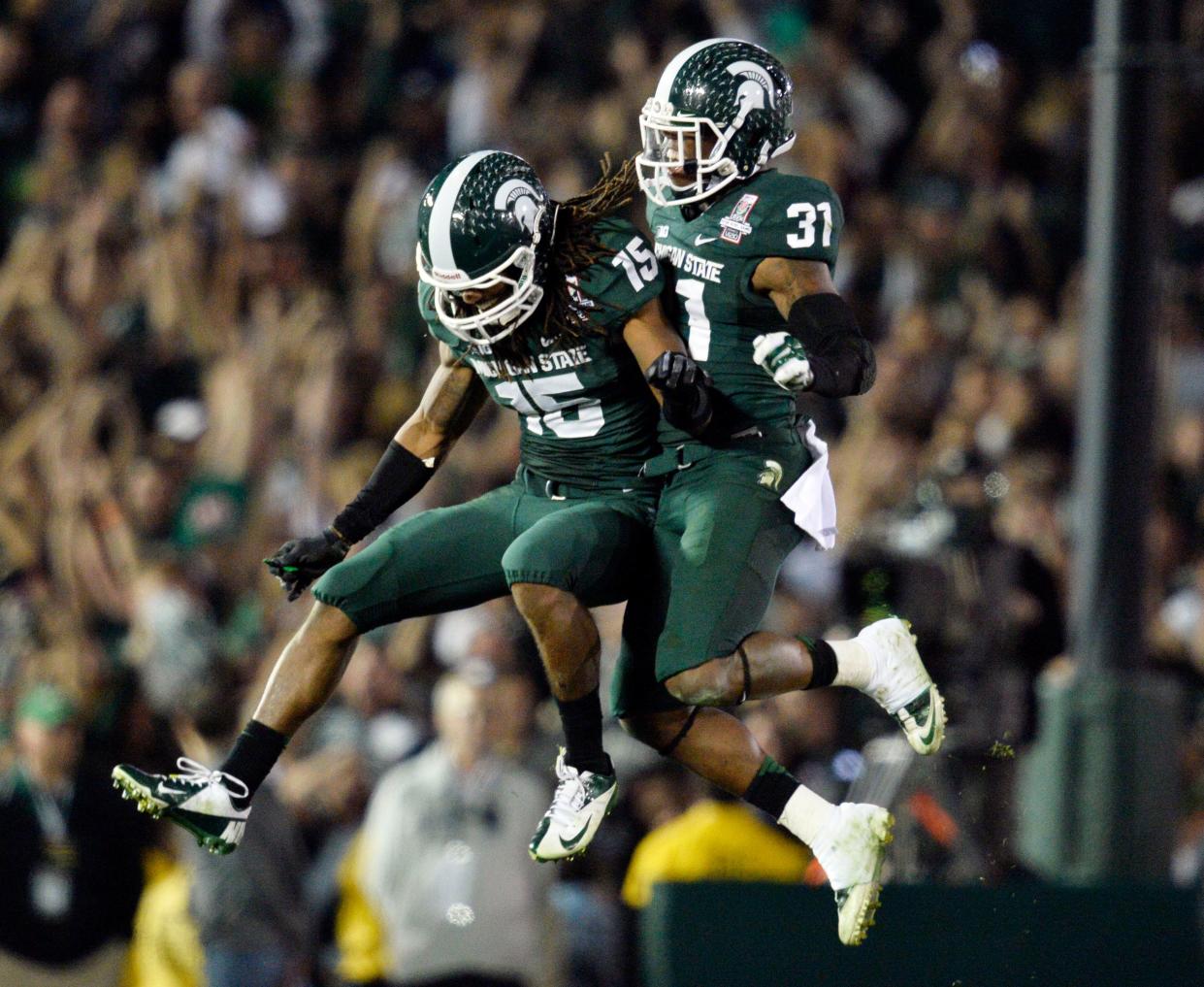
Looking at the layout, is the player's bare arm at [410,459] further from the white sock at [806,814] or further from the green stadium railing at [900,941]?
the green stadium railing at [900,941]

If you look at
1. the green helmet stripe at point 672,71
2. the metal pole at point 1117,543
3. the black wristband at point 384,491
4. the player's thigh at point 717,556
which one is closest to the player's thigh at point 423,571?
the black wristband at point 384,491

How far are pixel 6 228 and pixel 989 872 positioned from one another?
6.44 m

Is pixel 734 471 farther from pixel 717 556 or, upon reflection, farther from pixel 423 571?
pixel 423 571

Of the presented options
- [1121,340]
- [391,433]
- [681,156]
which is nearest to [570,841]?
[681,156]

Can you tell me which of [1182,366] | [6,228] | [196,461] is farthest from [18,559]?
[1182,366]

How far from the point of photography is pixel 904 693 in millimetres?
5820

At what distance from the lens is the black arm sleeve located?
16.9ft

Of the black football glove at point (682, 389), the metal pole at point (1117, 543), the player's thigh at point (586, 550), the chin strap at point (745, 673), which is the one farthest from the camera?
the metal pole at point (1117, 543)

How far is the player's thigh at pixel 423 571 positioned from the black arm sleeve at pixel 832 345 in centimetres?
96

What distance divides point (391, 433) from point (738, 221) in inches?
180

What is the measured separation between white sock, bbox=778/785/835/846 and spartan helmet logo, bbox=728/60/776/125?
1756mm

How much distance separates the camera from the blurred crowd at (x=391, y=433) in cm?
747

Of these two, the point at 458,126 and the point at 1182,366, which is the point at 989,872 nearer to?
the point at 1182,366

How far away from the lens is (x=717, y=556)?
5.42 metres
